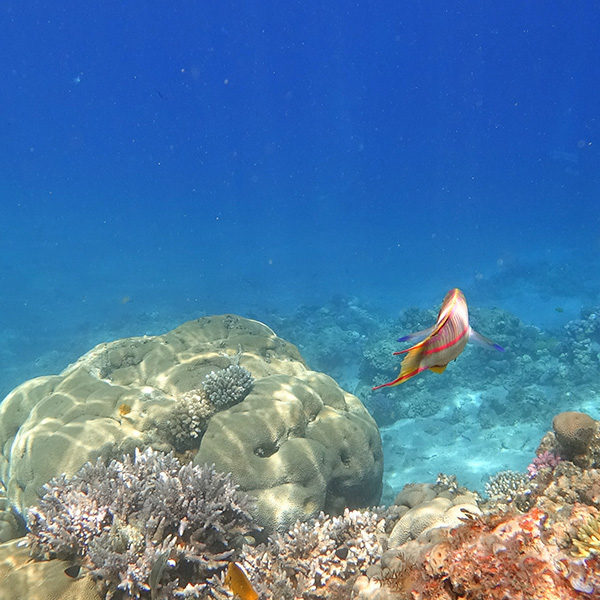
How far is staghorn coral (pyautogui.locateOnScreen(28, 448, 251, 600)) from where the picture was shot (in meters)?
3.35

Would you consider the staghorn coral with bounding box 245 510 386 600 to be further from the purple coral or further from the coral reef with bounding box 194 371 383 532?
the purple coral

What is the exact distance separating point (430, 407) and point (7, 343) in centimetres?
2647

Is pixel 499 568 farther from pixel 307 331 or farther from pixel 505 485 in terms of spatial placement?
pixel 307 331

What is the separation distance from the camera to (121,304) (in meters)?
32.8

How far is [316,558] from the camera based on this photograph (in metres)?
4.15

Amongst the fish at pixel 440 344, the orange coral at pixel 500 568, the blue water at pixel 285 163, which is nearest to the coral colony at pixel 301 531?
the orange coral at pixel 500 568

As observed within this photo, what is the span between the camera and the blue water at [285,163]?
36500 millimetres

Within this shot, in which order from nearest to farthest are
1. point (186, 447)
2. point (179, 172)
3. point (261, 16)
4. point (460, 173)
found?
1. point (186, 447)
2. point (261, 16)
3. point (460, 173)
4. point (179, 172)

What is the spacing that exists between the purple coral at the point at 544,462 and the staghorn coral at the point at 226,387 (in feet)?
13.7

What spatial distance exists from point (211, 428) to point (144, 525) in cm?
174

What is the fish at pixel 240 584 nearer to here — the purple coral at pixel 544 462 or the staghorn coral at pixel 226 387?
the staghorn coral at pixel 226 387

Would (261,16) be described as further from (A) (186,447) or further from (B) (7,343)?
(A) (186,447)

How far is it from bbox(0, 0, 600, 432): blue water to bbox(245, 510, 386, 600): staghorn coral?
1464 centimetres

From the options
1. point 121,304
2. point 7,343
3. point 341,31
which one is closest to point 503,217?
point 341,31
